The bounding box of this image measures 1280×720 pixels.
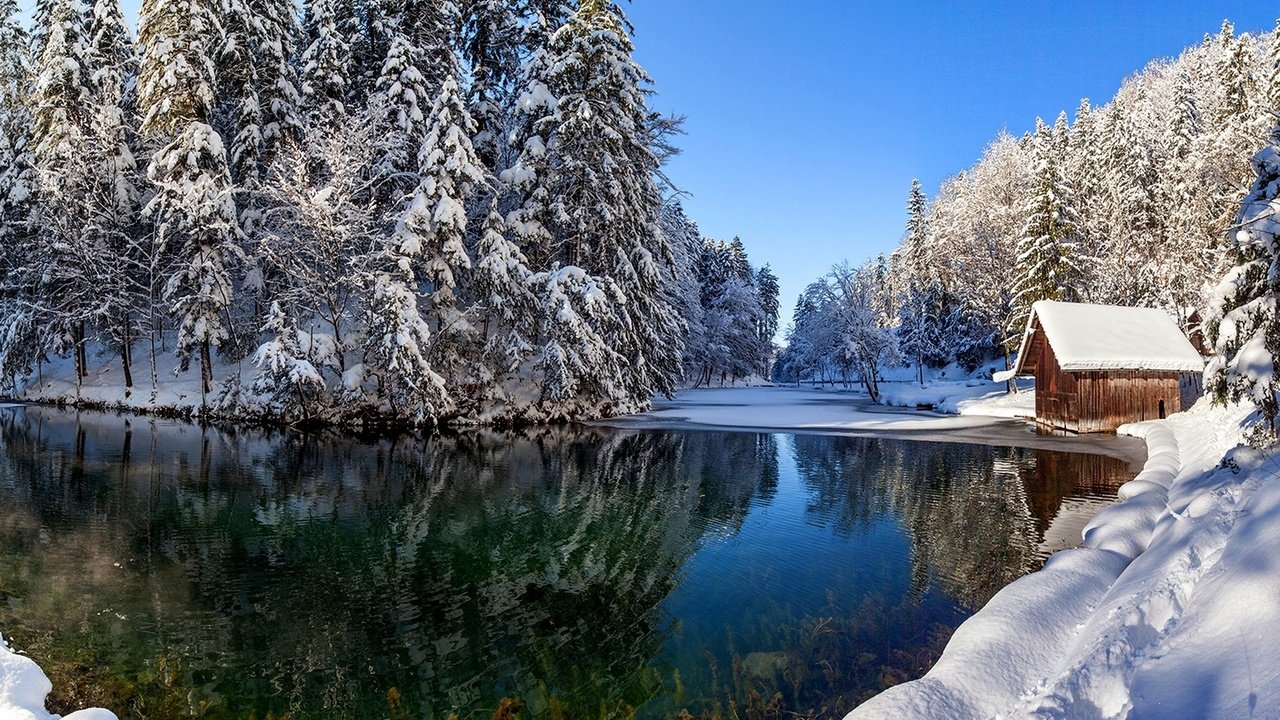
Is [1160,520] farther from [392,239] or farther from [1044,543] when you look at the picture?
[392,239]

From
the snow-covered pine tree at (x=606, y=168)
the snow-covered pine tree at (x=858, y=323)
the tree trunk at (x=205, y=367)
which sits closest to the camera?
the tree trunk at (x=205, y=367)

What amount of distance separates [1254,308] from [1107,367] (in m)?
16.8

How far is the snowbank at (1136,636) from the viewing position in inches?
167

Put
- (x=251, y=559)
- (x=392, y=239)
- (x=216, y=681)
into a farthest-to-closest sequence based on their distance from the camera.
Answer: (x=392, y=239)
(x=251, y=559)
(x=216, y=681)

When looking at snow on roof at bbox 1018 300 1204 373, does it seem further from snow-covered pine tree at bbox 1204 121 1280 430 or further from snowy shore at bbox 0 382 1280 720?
snowy shore at bbox 0 382 1280 720

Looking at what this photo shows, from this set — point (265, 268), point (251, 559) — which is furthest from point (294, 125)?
point (251, 559)

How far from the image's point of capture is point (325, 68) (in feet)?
108

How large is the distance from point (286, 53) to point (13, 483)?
89.4 ft

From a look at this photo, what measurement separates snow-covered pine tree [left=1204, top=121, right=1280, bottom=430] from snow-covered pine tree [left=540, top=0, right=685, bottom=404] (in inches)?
879

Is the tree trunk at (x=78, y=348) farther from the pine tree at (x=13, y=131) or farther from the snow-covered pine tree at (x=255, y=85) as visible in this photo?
the snow-covered pine tree at (x=255, y=85)

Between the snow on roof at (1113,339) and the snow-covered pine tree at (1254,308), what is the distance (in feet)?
49.1

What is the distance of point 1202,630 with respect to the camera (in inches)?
194

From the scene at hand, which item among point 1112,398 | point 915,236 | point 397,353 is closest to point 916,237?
point 915,236

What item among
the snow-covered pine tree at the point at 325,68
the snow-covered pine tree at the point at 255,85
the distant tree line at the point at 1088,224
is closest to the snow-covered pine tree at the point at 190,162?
the snow-covered pine tree at the point at 255,85
